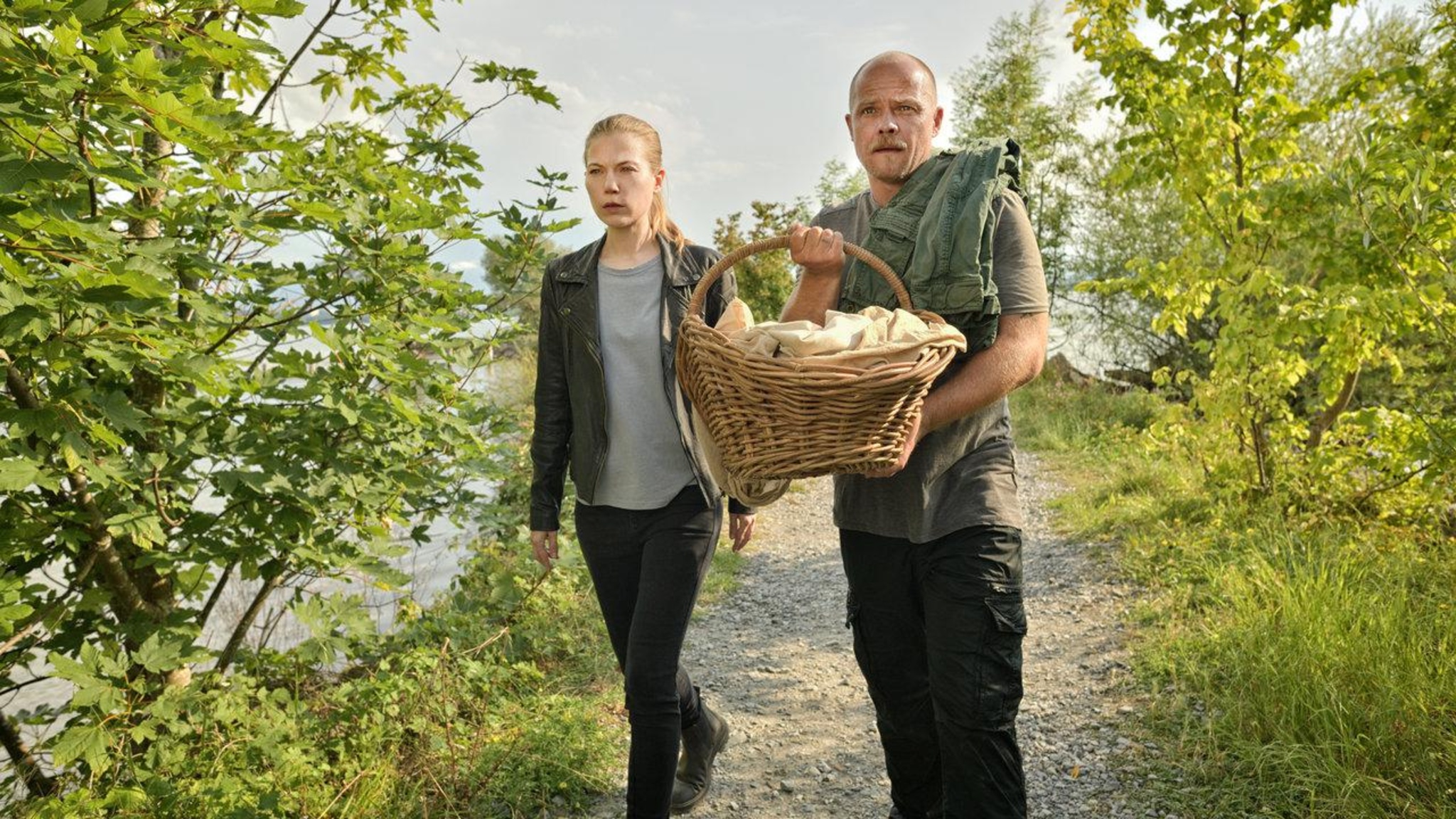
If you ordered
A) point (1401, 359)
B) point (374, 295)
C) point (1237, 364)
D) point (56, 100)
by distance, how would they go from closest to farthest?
1. point (56, 100)
2. point (374, 295)
3. point (1237, 364)
4. point (1401, 359)

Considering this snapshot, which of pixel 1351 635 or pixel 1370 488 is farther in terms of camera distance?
pixel 1370 488

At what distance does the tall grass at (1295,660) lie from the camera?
282 cm

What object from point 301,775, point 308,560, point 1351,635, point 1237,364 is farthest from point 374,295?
point 1237,364

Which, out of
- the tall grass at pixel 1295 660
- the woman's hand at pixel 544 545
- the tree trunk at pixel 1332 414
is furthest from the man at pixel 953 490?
the tree trunk at pixel 1332 414

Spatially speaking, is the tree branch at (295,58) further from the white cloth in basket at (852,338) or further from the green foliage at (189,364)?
the white cloth in basket at (852,338)

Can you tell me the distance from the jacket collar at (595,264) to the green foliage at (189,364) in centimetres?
50

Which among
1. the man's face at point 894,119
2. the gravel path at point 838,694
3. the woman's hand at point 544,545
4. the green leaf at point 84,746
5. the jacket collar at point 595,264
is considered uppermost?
the man's face at point 894,119

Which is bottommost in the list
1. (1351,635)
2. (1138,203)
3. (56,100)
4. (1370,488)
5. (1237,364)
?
(1351,635)

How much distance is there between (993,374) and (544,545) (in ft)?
5.12

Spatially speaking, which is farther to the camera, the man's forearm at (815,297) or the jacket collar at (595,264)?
the jacket collar at (595,264)

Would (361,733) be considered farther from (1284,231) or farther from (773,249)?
(1284,231)

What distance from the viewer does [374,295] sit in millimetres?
2932

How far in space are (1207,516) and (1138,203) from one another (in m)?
9.44

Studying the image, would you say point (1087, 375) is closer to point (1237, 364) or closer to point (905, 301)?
point (1237, 364)
